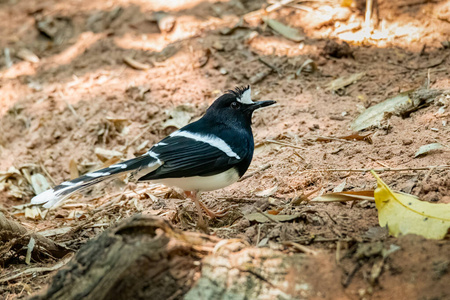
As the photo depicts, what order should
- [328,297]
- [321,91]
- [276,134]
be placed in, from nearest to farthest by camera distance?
1. [328,297]
2. [276,134]
3. [321,91]

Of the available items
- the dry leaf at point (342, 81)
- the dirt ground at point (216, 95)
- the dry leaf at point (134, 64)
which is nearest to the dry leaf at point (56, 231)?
the dirt ground at point (216, 95)

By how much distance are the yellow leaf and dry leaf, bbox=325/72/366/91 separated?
2.72 meters

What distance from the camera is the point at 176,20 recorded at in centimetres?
677

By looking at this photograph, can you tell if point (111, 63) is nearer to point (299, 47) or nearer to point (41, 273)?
point (299, 47)

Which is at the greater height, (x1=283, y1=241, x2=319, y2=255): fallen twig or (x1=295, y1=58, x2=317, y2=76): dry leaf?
(x1=283, y1=241, x2=319, y2=255): fallen twig

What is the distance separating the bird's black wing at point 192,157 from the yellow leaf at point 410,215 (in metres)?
1.35

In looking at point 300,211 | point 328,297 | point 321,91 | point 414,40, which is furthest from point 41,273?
point 414,40

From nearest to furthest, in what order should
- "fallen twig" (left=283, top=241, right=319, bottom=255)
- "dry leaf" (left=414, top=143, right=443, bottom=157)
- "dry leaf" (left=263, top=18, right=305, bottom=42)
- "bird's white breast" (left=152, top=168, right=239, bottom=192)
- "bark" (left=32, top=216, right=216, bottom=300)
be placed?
"bark" (left=32, top=216, right=216, bottom=300)
"fallen twig" (left=283, top=241, right=319, bottom=255)
"dry leaf" (left=414, top=143, right=443, bottom=157)
"bird's white breast" (left=152, top=168, right=239, bottom=192)
"dry leaf" (left=263, top=18, right=305, bottom=42)

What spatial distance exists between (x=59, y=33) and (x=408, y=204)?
6178mm

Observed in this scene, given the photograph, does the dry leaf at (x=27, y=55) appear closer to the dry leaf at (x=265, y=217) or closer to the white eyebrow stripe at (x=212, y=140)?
the white eyebrow stripe at (x=212, y=140)

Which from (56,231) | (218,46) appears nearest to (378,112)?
(218,46)

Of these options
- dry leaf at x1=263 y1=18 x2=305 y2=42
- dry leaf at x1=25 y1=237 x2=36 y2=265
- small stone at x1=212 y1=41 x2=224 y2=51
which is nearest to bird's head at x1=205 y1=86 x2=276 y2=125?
dry leaf at x1=25 y1=237 x2=36 y2=265

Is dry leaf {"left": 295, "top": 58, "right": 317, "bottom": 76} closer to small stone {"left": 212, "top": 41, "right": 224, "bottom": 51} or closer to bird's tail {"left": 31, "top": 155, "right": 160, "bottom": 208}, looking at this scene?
small stone {"left": 212, "top": 41, "right": 224, "bottom": 51}

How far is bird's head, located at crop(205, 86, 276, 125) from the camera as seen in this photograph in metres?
4.30
